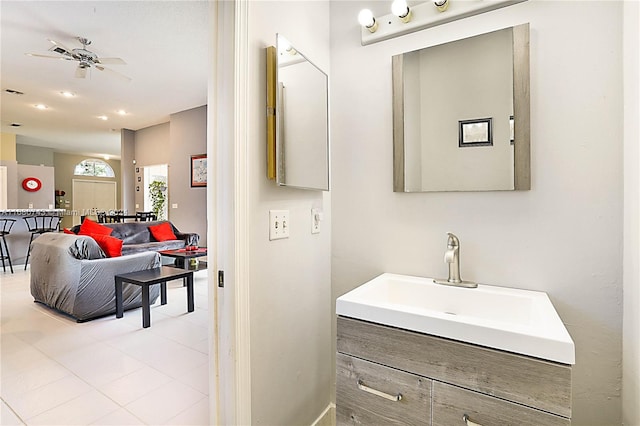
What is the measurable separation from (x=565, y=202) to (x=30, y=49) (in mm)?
5405

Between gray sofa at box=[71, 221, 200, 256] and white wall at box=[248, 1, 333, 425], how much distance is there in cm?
460

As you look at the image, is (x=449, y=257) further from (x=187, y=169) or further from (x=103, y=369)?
(x=187, y=169)

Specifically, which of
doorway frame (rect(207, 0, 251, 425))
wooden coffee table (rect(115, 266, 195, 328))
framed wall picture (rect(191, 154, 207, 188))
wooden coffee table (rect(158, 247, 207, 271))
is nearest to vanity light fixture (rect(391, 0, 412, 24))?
doorway frame (rect(207, 0, 251, 425))

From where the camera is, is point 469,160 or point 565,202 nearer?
point 565,202

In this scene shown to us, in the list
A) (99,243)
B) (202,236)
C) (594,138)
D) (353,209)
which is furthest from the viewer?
(202,236)

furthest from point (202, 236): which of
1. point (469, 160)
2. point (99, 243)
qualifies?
point (469, 160)

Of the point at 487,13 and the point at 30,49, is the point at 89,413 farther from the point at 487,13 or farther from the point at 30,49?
the point at 30,49

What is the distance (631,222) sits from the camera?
3.76 ft

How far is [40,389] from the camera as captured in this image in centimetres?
207

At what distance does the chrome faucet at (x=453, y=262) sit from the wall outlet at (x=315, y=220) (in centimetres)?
64

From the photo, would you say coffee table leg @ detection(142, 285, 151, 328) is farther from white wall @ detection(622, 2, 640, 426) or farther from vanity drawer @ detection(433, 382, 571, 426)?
white wall @ detection(622, 2, 640, 426)

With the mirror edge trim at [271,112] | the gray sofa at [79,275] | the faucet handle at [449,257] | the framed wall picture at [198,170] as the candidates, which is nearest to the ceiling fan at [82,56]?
the gray sofa at [79,275]

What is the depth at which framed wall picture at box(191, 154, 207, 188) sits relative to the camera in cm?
632

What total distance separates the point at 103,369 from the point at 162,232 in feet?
12.8
